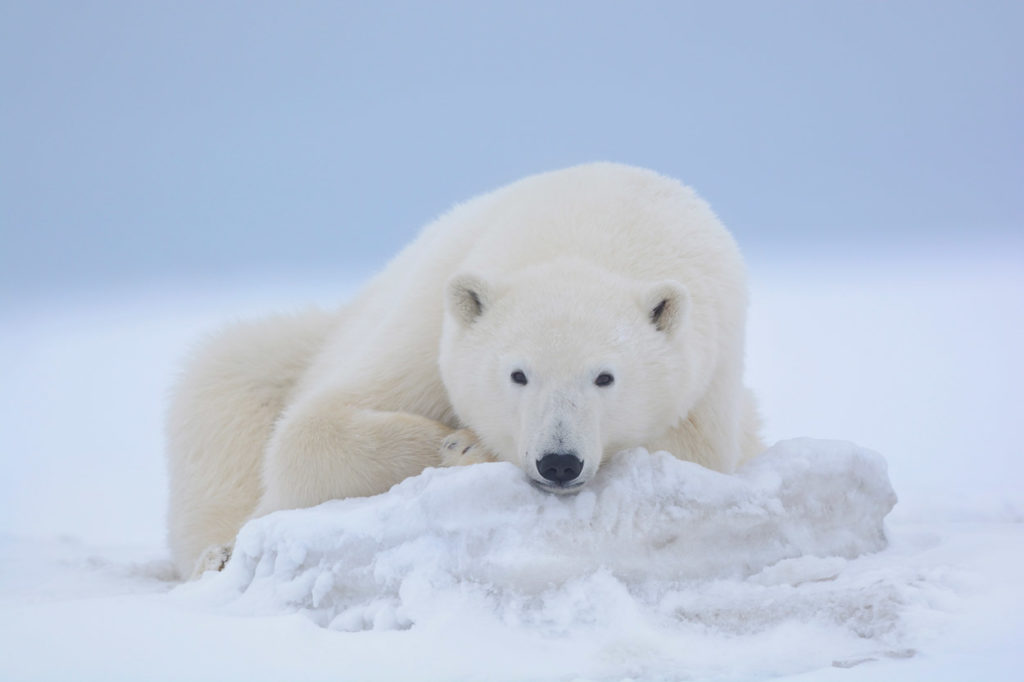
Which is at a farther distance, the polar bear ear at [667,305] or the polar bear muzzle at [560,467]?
the polar bear ear at [667,305]

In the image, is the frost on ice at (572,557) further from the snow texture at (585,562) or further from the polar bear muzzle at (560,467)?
the polar bear muzzle at (560,467)

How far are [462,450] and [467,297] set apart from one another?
0.67 metres

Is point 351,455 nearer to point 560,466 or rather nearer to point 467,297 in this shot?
point 467,297

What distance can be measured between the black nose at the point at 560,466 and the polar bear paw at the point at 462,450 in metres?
0.73

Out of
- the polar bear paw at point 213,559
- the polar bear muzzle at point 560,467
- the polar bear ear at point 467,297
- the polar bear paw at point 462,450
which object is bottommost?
the polar bear paw at point 213,559

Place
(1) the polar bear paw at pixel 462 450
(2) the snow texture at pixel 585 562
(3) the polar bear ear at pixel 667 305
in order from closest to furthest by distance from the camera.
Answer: (2) the snow texture at pixel 585 562
(3) the polar bear ear at pixel 667 305
(1) the polar bear paw at pixel 462 450

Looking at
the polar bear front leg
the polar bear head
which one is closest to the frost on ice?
the polar bear head

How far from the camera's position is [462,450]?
189 inches

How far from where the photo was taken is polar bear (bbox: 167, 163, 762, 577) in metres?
4.27

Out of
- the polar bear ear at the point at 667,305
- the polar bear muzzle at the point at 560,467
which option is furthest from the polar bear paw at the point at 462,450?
the polar bear ear at the point at 667,305

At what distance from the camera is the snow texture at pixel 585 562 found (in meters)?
3.78

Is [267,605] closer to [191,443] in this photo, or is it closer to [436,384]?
[436,384]

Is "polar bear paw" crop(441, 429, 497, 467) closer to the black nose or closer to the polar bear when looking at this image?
the polar bear

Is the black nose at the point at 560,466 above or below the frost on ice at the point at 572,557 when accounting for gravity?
above
